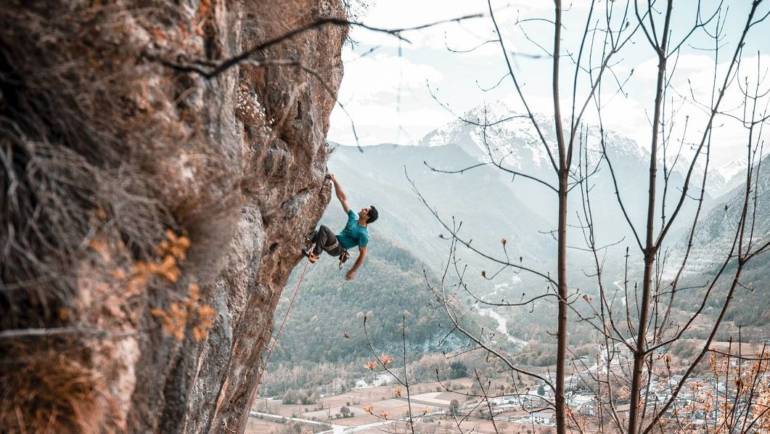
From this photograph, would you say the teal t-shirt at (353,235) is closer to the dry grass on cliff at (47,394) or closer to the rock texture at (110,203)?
the rock texture at (110,203)

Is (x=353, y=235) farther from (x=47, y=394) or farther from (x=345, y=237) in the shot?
(x=47, y=394)

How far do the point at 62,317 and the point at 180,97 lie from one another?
1.68m

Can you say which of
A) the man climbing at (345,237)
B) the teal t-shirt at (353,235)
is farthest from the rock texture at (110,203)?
the teal t-shirt at (353,235)

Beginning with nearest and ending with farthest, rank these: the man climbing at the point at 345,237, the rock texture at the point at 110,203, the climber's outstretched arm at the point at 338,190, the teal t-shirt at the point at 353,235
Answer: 1. the rock texture at the point at 110,203
2. the climber's outstretched arm at the point at 338,190
3. the man climbing at the point at 345,237
4. the teal t-shirt at the point at 353,235

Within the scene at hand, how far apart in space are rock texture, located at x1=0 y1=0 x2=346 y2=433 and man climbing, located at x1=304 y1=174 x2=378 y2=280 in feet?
15.7

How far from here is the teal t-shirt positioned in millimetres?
10352

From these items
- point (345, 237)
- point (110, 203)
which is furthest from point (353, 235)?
point (110, 203)

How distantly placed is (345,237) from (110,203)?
751 cm

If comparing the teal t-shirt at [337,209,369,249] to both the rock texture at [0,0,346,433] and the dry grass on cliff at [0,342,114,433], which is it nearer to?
the rock texture at [0,0,346,433]

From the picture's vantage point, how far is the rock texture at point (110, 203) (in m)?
2.96

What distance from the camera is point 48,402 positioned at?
10.5ft

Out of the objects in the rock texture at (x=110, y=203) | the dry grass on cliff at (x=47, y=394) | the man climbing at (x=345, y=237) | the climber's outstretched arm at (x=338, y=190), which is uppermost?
the climber's outstretched arm at (x=338, y=190)

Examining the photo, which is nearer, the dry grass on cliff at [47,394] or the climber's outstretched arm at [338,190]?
the dry grass on cliff at [47,394]

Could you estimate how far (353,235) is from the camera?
34.3ft
